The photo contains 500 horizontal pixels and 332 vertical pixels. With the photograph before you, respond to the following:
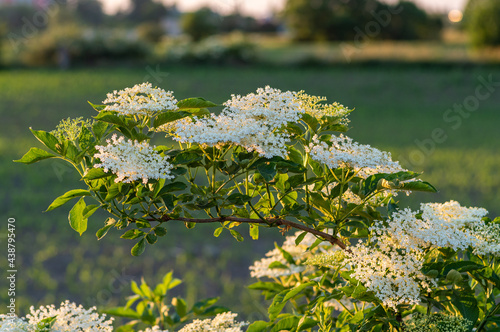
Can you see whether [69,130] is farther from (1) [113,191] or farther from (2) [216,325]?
(2) [216,325]

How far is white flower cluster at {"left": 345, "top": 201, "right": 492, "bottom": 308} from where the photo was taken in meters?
1.26

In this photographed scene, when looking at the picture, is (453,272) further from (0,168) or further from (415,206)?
(0,168)

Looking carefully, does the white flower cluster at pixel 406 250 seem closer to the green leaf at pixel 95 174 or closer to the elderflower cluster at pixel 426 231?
the elderflower cluster at pixel 426 231

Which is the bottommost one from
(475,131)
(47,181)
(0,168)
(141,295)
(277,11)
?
(141,295)

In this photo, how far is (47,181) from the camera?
28.8 ft

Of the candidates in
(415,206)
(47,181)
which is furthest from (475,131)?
(47,181)

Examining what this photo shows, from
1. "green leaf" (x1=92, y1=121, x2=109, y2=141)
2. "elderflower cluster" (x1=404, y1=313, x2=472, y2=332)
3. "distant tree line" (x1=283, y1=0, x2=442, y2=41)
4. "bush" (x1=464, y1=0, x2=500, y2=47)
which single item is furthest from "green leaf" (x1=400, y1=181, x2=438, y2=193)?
"distant tree line" (x1=283, y1=0, x2=442, y2=41)

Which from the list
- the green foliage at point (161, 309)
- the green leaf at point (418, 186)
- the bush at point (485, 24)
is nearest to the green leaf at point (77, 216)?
the green foliage at point (161, 309)

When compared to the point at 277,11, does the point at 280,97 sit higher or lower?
lower

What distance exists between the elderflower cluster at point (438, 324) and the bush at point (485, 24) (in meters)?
25.6

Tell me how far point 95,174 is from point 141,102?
20 centimetres

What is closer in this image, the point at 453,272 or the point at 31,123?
the point at 453,272

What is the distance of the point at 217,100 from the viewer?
16203 millimetres

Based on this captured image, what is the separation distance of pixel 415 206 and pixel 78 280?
452 centimetres
